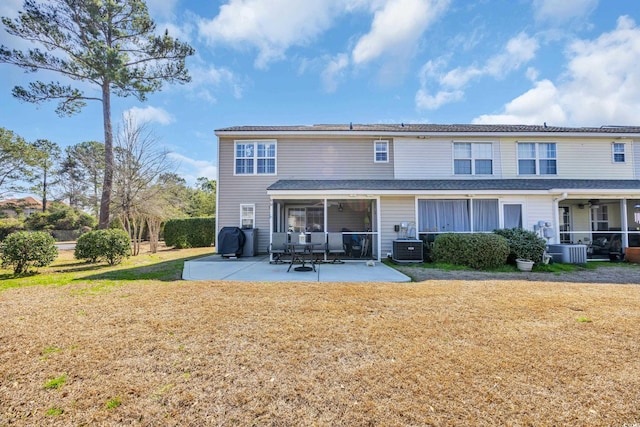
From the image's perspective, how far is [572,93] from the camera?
1720 cm

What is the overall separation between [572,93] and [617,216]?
909 cm

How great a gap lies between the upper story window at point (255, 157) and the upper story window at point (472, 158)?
8.68 m

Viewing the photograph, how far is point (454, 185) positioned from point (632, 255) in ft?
22.1

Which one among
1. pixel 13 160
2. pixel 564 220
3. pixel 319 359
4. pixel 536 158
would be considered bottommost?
pixel 319 359

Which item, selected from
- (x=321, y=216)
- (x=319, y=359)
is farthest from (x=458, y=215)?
(x=319, y=359)

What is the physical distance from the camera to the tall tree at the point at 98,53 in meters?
12.5

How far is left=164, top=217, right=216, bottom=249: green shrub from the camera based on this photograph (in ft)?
60.4

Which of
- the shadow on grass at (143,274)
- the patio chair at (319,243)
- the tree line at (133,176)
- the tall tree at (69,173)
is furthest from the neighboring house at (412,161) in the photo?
the tall tree at (69,173)

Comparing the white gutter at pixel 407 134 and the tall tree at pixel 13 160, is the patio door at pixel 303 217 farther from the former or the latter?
the tall tree at pixel 13 160

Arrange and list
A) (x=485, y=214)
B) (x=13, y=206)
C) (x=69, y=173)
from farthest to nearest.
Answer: (x=69, y=173)
(x=13, y=206)
(x=485, y=214)

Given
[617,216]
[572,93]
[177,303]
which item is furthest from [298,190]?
[572,93]

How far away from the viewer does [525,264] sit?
857 centimetres

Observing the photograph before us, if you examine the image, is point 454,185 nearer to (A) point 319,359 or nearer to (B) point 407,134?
(B) point 407,134

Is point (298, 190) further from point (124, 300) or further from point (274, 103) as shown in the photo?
point (274, 103)
